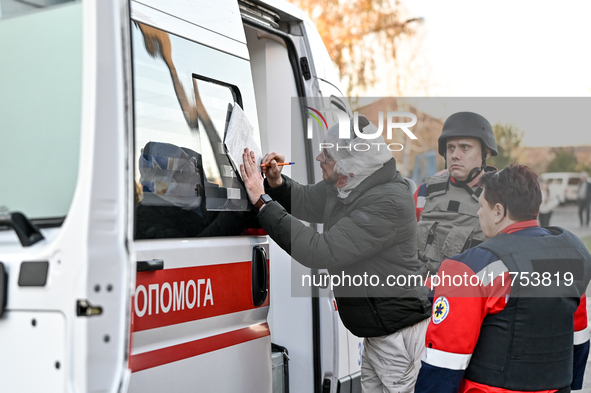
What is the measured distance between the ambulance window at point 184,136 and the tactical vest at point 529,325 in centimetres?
102

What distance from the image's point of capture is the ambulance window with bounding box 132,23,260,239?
2.08 metres

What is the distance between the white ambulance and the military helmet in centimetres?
149

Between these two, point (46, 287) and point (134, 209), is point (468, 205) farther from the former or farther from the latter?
point (46, 287)

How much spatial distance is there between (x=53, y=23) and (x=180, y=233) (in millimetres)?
797

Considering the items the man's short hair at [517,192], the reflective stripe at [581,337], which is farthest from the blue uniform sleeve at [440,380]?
the reflective stripe at [581,337]

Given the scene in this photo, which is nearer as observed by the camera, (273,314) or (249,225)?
(249,225)

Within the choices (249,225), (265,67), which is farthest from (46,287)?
(265,67)

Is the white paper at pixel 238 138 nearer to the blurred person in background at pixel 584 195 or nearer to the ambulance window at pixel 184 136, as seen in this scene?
the ambulance window at pixel 184 136

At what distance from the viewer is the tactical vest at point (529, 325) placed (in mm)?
2074

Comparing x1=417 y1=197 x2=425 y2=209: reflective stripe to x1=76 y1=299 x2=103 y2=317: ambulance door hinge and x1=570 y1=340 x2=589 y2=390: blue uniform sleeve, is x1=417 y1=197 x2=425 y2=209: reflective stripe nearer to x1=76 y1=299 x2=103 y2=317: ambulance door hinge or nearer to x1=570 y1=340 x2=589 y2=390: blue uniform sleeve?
x1=570 y1=340 x2=589 y2=390: blue uniform sleeve

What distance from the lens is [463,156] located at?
Result: 3723mm

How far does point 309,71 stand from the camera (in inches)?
136

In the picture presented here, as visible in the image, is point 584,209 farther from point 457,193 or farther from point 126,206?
point 126,206

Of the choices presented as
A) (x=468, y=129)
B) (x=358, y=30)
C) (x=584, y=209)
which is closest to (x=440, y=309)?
(x=468, y=129)
